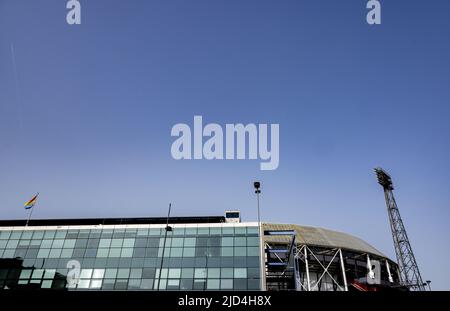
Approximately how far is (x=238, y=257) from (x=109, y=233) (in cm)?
1899

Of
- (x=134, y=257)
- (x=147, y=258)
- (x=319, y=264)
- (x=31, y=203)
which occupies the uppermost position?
(x=31, y=203)

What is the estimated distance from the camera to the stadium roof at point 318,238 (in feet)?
188

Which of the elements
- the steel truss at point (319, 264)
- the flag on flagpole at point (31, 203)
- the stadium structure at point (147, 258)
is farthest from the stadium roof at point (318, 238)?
the flag on flagpole at point (31, 203)

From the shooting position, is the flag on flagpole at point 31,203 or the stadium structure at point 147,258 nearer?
the stadium structure at point 147,258

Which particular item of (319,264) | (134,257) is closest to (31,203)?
(134,257)

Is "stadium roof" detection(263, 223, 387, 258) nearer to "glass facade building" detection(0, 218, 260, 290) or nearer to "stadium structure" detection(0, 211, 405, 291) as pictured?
"stadium structure" detection(0, 211, 405, 291)

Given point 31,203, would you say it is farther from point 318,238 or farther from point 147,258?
point 318,238

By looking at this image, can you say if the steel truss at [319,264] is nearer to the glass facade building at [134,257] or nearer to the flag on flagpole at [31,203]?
the glass facade building at [134,257]

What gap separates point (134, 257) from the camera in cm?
4222

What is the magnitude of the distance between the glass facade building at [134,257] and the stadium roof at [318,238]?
1781cm

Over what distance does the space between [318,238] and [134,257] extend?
34681 millimetres

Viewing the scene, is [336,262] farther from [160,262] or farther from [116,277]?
[116,277]
